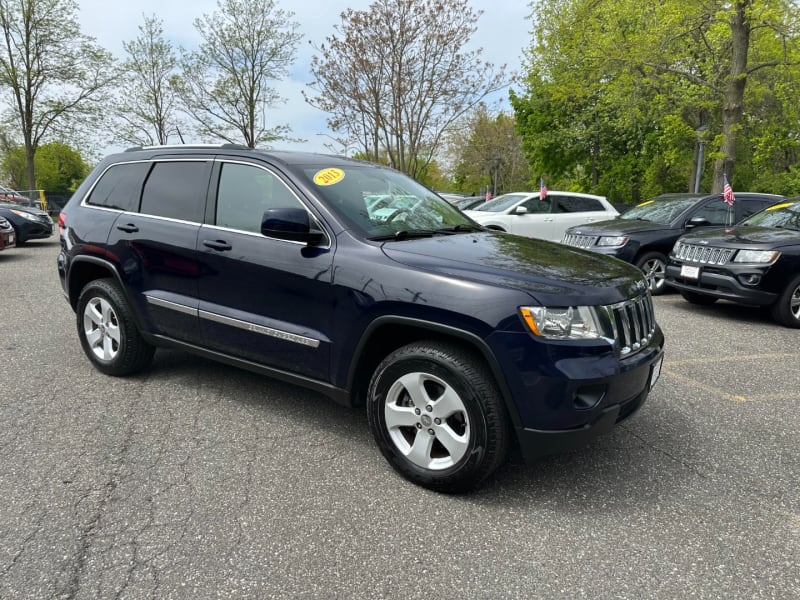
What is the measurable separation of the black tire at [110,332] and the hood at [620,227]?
23.0 ft

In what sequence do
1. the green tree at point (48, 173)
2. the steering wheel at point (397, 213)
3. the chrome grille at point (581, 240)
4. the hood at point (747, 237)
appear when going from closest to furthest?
1. the steering wheel at point (397, 213)
2. the hood at point (747, 237)
3. the chrome grille at point (581, 240)
4. the green tree at point (48, 173)

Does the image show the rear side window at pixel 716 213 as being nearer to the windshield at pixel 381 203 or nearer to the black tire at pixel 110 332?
the windshield at pixel 381 203

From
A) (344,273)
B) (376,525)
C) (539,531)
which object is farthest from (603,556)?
(344,273)

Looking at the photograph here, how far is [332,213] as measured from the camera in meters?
3.22

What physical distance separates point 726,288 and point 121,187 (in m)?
6.42

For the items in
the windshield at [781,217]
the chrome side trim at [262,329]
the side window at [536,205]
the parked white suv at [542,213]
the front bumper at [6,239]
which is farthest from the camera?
the side window at [536,205]

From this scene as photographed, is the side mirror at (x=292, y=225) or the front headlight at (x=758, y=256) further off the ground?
the side mirror at (x=292, y=225)

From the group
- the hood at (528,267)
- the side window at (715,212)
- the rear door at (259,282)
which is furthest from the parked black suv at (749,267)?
the rear door at (259,282)

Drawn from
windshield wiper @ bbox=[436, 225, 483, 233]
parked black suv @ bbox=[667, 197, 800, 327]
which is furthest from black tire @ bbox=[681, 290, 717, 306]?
windshield wiper @ bbox=[436, 225, 483, 233]

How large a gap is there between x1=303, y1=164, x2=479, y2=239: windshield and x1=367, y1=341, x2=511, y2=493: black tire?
809 mm

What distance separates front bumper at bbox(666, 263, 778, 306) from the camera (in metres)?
6.46

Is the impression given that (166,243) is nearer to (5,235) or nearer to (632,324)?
(632,324)

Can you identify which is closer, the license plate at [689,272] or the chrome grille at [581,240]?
the license plate at [689,272]

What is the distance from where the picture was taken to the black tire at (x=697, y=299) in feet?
24.6
